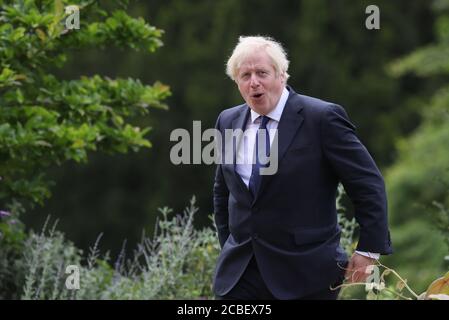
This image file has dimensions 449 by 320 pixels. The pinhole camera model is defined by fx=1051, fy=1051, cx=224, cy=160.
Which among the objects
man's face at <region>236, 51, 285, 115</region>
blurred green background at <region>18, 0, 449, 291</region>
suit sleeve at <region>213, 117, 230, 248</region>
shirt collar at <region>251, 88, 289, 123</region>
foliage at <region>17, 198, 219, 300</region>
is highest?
blurred green background at <region>18, 0, 449, 291</region>

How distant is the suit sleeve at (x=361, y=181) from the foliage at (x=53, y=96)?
257 centimetres

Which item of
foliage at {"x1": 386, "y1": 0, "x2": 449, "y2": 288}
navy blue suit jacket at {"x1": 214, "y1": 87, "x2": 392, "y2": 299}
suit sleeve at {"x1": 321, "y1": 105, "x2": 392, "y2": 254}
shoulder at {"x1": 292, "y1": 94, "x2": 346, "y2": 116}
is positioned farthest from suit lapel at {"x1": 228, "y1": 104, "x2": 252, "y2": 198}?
foliage at {"x1": 386, "y1": 0, "x2": 449, "y2": 288}

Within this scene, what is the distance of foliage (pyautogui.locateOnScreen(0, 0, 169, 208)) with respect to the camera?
6500 mm

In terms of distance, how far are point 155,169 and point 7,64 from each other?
18575 millimetres

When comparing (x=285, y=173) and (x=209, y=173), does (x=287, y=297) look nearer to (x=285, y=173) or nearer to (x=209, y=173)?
(x=285, y=173)

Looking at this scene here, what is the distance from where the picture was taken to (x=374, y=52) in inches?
990

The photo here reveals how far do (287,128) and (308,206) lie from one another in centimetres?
34

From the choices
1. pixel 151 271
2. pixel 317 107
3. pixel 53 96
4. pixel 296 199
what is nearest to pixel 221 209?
pixel 296 199

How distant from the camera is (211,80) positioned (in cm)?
2512

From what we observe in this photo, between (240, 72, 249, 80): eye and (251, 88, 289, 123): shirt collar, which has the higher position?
(240, 72, 249, 80): eye

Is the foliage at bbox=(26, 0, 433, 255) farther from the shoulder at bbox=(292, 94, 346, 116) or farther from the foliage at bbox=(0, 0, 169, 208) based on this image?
the shoulder at bbox=(292, 94, 346, 116)

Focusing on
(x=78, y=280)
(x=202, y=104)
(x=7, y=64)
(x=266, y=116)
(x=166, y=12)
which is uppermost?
(x=166, y=12)

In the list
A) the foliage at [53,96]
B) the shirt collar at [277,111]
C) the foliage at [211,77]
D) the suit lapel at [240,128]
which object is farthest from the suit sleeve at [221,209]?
the foliage at [211,77]

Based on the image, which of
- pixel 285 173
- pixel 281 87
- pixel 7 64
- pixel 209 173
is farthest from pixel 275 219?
pixel 209 173
